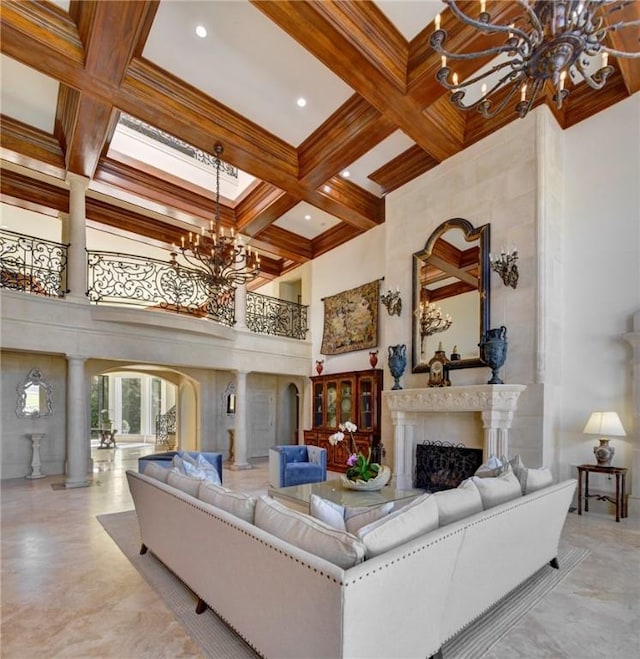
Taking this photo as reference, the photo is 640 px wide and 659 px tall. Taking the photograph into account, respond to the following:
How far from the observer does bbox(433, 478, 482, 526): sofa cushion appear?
2.29m

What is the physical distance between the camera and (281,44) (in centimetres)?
444

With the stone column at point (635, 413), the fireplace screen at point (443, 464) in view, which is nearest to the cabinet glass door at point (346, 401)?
the fireplace screen at point (443, 464)

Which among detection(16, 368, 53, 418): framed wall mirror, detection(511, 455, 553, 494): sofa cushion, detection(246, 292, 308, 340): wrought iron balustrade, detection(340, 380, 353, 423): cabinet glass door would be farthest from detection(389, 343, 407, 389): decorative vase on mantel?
detection(16, 368, 53, 418): framed wall mirror

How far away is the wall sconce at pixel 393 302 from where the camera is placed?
22.3 feet

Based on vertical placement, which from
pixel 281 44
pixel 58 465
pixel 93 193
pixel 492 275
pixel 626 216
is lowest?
pixel 58 465

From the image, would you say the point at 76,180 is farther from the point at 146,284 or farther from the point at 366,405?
the point at 366,405

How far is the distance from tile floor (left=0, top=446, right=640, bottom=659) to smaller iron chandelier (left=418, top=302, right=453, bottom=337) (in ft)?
9.40

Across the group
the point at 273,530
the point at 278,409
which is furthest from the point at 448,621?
the point at 278,409

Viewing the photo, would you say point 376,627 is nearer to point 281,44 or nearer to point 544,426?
point 544,426

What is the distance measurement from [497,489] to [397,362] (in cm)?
372

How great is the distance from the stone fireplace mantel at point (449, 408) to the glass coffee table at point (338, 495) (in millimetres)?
1460

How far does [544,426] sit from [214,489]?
4.09 m

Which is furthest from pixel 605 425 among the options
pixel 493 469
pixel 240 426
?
pixel 240 426

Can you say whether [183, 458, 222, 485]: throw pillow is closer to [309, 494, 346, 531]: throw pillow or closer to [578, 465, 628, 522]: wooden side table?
[309, 494, 346, 531]: throw pillow
